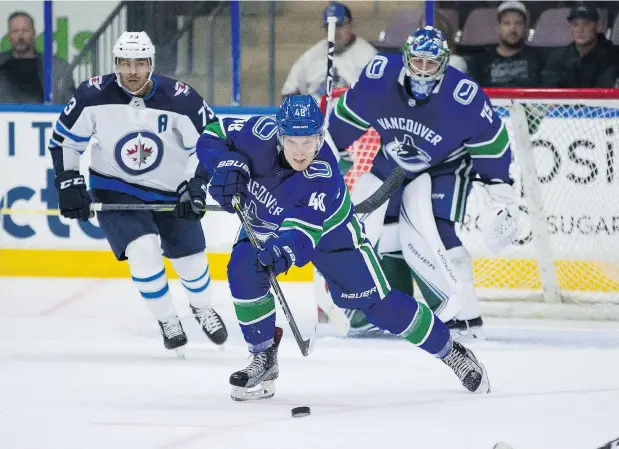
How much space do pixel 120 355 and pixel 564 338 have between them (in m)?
1.70

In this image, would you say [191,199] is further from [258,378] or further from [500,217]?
[500,217]

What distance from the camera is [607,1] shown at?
5.72 metres

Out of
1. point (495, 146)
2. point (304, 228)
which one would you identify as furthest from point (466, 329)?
point (304, 228)

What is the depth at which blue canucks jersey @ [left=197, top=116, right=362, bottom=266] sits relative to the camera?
10.8 ft

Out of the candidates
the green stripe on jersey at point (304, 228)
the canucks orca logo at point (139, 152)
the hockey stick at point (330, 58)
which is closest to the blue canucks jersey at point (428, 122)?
the hockey stick at point (330, 58)

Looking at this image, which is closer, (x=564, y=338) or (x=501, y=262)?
(x=564, y=338)

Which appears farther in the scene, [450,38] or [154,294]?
[450,38]

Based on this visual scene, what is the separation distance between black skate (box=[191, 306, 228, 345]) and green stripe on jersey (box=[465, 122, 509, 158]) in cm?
110

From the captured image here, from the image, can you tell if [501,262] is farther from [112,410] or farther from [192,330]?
[112,410]

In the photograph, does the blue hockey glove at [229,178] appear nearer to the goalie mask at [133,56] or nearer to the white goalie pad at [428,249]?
the goalie mask at [133,56]

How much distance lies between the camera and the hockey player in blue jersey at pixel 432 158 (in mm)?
4320

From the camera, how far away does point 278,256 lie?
10.5 ft

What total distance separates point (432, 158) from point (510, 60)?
1.52m

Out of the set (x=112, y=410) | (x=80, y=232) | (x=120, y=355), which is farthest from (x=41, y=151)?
(x=112, y=410)
